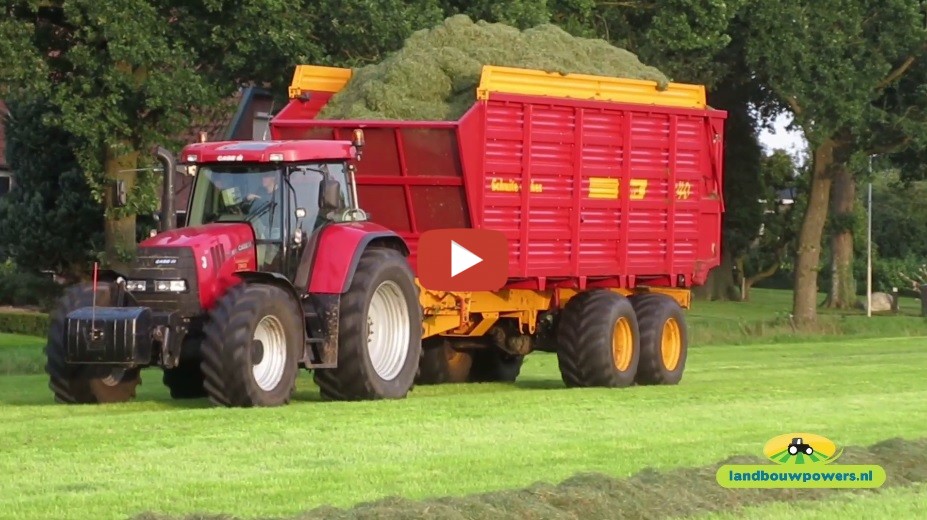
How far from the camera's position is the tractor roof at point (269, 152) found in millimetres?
16703

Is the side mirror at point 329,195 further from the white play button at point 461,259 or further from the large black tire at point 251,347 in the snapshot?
the white play button at point 461,259

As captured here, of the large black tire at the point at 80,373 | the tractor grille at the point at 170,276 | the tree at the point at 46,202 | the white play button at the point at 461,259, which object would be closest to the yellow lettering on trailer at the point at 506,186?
the white play button at the point at 461,259

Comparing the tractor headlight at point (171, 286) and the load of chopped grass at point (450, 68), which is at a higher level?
the load of chopped grass at point (450, 68)

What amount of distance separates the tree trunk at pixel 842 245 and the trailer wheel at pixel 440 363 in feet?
99.6

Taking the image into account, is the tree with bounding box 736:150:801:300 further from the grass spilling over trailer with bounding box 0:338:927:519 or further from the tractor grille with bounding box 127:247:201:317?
the tractor grille with bounding box 127:247:201:317

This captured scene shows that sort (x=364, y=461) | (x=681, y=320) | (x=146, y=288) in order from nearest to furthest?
(x=364, y=461)
(x=146, y=288)
(x=681, y=320)

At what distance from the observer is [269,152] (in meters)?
16.7

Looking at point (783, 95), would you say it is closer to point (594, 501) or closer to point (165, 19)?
point (165, 19)

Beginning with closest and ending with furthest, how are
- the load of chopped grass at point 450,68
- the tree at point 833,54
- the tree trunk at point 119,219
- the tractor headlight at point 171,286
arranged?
the tractor headlight at point 171,286 → the load of chopped grass at point 450,68 → the tree trunk at point 119,219 → the tree at point 833,54

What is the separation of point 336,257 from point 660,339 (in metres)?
5.30

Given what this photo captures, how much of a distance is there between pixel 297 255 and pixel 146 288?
1.41 metres

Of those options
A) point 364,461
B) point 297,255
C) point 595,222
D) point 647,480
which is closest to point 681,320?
point 595,222

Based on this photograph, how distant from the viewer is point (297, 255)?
662 inches

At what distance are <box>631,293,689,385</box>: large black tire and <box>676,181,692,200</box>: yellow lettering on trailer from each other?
1.13 metres
